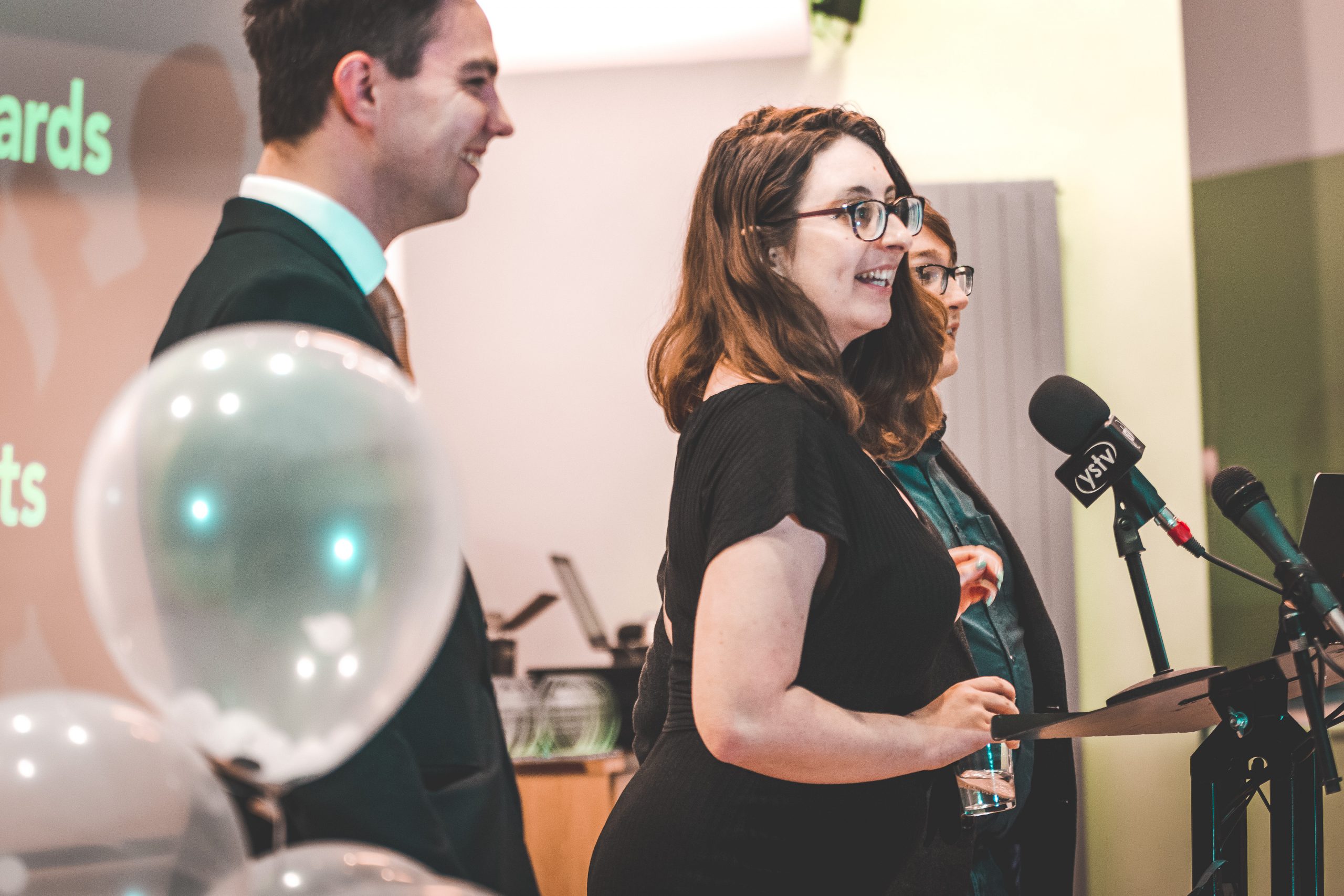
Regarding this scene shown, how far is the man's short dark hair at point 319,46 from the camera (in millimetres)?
1136

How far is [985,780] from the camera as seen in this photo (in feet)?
4.91

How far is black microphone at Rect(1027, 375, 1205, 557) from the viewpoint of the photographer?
4.93ft

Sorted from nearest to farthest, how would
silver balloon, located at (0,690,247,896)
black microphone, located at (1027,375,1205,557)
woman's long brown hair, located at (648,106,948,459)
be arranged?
silver balloon, located at (0,690,247,896) < woman's long brown hair, located at (648,106,948,459) < black microphone, located at (1027,375,1205,557)

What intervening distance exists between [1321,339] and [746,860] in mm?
3110

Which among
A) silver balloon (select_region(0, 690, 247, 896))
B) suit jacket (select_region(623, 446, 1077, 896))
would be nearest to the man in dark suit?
silver balloon (select_region(0, 690, 247, 896))

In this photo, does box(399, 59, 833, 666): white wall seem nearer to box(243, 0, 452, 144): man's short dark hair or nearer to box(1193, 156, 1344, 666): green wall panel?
box(1193, 156, 1344, 666): green wall panel

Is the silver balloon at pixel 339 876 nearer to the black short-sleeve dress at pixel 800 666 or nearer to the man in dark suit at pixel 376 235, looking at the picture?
the man in dark suit at pixel 376 235

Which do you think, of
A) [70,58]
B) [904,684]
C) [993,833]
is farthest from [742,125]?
[70,58]

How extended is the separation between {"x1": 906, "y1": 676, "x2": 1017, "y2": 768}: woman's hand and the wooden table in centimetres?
204

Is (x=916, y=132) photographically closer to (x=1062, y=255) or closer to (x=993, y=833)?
(x=1062, y=255)

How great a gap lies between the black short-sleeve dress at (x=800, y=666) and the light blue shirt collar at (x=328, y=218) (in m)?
0.44

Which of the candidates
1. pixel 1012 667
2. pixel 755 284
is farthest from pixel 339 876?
pixel 1012 667

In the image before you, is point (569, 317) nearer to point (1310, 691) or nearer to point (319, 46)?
point (319, 46)

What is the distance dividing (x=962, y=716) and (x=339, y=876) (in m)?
0.79
